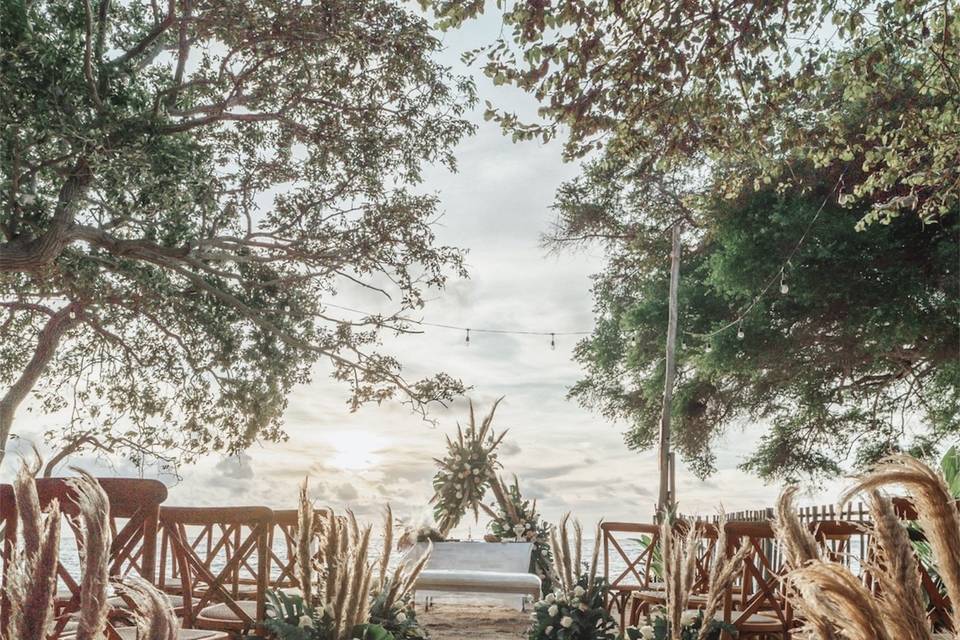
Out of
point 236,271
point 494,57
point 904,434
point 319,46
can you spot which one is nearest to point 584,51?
point 494,57

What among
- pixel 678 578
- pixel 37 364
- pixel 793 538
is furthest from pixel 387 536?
pixel 37 364

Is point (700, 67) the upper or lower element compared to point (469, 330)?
lower

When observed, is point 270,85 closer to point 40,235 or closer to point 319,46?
point 319,46

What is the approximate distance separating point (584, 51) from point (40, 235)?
5.85 meters

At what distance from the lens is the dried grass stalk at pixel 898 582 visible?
27.7 inches

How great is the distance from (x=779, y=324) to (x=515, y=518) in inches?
277

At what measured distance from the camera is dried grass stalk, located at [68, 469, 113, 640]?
68 centimetres

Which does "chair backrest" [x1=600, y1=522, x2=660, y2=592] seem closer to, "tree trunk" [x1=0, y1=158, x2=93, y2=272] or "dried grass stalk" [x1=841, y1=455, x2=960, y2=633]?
"dried grass stalk" [x1=841, y1=455, x2=960, y2=633]

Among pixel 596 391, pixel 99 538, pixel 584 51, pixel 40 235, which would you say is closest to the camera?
pixel 99 538

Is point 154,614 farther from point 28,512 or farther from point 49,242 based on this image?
point 49,242

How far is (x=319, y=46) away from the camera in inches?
348

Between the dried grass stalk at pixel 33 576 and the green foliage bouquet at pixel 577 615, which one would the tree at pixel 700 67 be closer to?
the green foliage bouquet at pixel 577 615

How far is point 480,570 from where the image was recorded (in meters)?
6.78

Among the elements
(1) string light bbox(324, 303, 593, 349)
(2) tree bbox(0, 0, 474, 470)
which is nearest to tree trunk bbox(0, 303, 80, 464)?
(2) tree bbox(0, 0, 474, 470)
